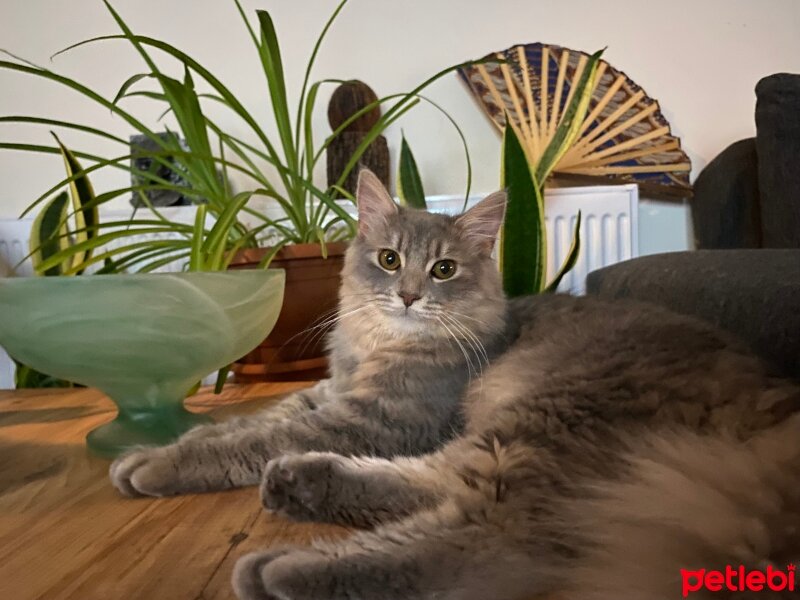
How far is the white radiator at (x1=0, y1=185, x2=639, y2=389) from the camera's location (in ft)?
6.64

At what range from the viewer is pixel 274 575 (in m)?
0.55

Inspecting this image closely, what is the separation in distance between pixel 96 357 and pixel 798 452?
2.82 feet

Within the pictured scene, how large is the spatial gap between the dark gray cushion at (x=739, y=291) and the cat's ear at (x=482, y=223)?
0.34 metres

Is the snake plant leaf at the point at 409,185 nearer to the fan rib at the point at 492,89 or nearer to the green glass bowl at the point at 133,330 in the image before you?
the fan rib at the point at 492,89

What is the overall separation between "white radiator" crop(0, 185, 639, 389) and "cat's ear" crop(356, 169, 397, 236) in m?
0.75

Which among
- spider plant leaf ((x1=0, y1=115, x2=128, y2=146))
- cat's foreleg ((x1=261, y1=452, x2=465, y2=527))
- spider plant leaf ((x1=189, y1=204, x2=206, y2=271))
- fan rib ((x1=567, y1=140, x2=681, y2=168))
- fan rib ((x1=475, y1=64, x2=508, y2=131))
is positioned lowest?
cat's foreleg ((x1=261, y1=452, x2=465, y2=527))

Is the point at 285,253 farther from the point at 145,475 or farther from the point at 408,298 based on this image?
the point at 145,475

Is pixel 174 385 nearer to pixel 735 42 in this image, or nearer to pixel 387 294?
pixel 387 294

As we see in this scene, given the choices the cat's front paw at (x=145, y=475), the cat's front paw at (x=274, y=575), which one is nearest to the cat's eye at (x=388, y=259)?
the cat's front paw at (x=145, y=475)

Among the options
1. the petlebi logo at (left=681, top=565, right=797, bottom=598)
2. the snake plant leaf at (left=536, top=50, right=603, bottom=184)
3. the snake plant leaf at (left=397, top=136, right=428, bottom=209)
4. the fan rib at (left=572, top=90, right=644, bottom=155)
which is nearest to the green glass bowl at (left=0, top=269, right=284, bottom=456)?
the petlebi logo at (left=681, top=565, right=797, bottom=598)

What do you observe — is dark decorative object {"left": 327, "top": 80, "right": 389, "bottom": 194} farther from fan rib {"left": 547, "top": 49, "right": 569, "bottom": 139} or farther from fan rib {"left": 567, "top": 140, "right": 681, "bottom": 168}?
fan rib {"left": 567, "top": 140, "right": 681, "bottom": 168}

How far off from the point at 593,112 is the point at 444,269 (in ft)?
3.71

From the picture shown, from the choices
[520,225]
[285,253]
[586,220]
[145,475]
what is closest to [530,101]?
[586,220]

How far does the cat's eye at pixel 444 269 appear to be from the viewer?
117 cm
